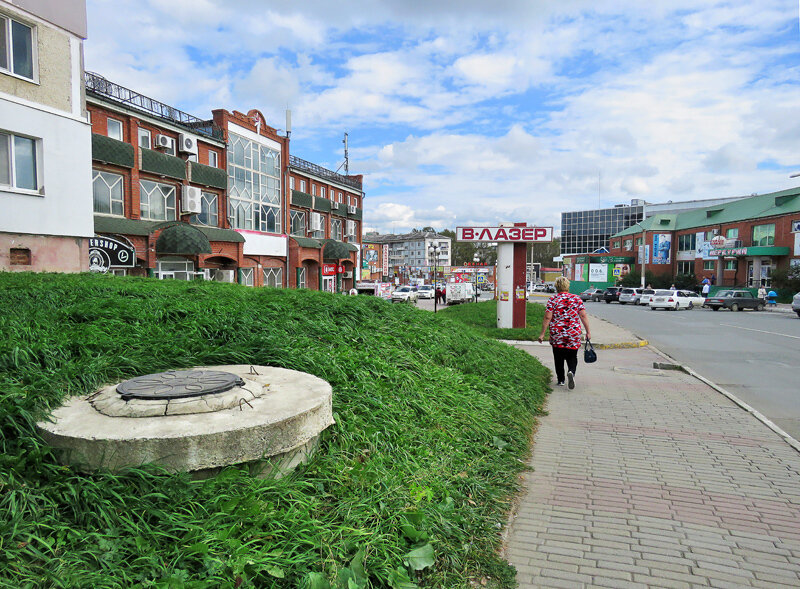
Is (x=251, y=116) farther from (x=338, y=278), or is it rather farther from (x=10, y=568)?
(x=10, y=568)

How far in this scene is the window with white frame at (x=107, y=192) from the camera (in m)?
22.5

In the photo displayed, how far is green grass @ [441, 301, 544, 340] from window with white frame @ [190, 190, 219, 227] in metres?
15.3

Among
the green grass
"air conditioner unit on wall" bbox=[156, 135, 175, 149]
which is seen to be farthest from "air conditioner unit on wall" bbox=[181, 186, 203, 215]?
the green grass

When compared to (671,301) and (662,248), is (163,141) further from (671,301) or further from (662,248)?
(662,248)

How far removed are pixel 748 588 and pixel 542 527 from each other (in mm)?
1263

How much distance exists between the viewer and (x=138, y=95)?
78.6 ft

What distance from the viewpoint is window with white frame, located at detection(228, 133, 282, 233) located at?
32.0 meters

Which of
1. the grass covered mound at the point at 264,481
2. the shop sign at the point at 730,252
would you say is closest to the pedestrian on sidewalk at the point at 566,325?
the grass covered mound at the point at 264,481

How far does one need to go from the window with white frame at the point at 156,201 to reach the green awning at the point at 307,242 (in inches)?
478

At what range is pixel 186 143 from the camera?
26.6 metres

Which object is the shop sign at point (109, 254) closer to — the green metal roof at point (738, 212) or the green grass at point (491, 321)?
the green grass at point (491, 321)

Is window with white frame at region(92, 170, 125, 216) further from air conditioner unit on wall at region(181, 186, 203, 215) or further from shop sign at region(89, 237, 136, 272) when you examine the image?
air conditioner unit on wall at region(181, 186, 203, 215)

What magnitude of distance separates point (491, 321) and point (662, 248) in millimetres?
56209

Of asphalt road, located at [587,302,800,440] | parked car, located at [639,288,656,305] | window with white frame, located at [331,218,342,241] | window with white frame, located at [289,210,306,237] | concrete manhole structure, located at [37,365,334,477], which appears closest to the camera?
concrete manhole structure, located at [37,365,334,477]
